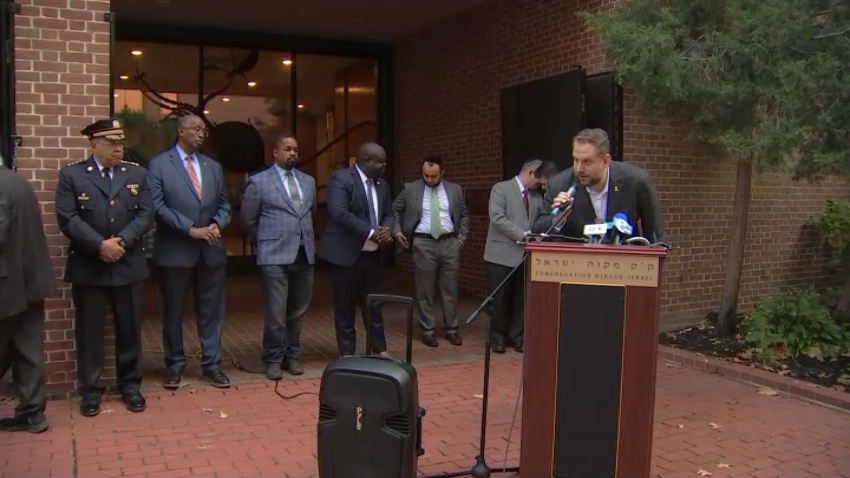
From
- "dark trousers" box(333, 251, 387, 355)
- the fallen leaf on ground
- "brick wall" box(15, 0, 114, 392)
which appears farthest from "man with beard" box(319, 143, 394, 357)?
the fallen leaf on ground

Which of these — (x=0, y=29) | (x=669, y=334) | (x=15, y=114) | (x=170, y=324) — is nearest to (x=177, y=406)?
(x=170, y=324)

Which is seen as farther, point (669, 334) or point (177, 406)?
point (669, 334)

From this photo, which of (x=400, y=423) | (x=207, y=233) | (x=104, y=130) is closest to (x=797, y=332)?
(x=400, y=423)

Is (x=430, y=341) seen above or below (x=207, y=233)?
below

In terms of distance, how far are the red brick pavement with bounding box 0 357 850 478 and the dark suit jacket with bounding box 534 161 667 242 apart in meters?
1.49

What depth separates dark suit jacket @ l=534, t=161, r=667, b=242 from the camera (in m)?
4.30

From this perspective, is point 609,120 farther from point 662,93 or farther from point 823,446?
point 823,446

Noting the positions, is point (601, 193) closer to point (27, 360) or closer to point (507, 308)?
point (507, 308)

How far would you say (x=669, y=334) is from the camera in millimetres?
8117

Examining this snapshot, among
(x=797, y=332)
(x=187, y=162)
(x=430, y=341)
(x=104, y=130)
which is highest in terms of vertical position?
(x=104, y=130)

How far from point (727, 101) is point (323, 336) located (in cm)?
459

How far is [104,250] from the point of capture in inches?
204

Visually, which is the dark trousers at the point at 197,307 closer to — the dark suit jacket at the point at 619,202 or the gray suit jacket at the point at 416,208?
the gray suit jacket at the point at 416,208

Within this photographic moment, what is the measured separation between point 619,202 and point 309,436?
8.21 ft
